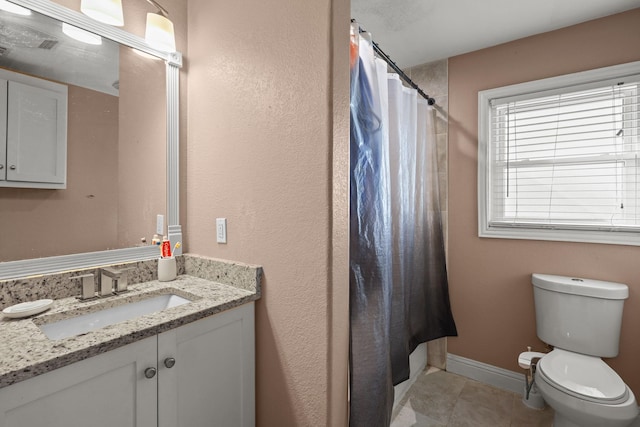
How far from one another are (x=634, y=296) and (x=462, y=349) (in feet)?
3.53

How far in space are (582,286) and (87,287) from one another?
98.2 inches

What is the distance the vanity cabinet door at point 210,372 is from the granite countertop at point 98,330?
0.05 metres

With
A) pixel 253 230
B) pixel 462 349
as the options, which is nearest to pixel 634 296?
pixel 462 349

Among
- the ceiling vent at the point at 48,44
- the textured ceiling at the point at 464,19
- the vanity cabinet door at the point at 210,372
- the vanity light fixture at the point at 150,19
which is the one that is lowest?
the vanity cabinet door at the point at 210,372

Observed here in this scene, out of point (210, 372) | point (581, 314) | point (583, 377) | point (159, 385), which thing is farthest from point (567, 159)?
point (159, 385)

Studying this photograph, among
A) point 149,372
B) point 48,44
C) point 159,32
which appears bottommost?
point 149,372

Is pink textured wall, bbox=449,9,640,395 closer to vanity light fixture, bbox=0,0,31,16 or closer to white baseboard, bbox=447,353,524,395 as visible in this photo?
white baseboard, bbox=447,353,524,395

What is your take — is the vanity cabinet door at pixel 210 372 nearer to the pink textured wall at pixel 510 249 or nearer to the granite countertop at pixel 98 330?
the granite countertop at pixel 98 330

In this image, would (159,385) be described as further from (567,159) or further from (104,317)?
(567,159)

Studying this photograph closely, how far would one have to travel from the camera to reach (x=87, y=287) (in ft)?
3.96

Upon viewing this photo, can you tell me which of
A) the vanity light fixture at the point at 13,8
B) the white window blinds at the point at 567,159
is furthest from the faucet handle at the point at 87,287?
the white window blinds at the point at 567,159

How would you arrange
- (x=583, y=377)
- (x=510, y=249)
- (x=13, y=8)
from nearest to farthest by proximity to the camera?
(x=13, y=8), (x=583, y=377), (x=510, y=249)

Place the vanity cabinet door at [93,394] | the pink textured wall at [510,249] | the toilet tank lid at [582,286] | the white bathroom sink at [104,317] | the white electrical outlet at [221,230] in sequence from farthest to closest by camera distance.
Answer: the pink textured wall at [510,249] → the toilet tank lid at [582,286] → the white electrical outlet at [221,230] → the white bathroom sink at [104,317] → the vanity cabinet door at [93,394]

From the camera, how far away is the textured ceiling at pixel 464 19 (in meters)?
1.72
